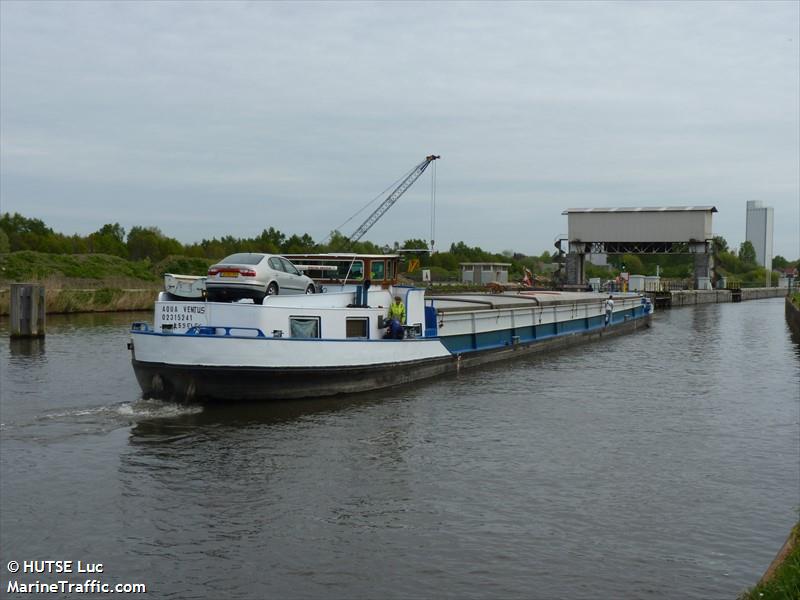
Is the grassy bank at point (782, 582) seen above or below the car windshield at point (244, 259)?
below

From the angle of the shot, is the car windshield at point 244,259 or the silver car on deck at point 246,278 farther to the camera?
the car windshield at point 244,259

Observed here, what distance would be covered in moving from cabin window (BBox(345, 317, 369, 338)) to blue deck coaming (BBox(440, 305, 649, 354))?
437cm

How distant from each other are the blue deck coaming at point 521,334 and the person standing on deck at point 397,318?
3007 mm

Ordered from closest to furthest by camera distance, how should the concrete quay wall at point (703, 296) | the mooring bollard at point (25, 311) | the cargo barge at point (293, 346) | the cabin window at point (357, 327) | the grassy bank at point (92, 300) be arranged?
1. the cargo barge at point (293, 346)
2. the cabin window at point (357, 327)
3. the mooring bollard at point (25, 311)
4. the grassy bank at point (92, 300)
5. the concrete quay wall at point (703, 296)

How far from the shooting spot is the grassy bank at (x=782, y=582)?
6918mm

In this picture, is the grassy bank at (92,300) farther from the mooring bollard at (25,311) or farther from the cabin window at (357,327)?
the cabin window at (357,327)

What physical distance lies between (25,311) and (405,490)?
80.7 feet

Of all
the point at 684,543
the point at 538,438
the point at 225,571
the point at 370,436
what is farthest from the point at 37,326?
the point at 684,543

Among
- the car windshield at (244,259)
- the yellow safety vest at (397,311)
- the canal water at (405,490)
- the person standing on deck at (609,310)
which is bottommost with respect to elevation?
the canal water at (405,490)

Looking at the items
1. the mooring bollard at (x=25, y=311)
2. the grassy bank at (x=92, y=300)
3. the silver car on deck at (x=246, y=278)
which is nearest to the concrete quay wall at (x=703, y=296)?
the grassy bank at (x=92, y=300)

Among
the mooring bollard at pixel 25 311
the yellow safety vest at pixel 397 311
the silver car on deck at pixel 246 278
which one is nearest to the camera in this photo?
the silver car on deck at pixel 246 278

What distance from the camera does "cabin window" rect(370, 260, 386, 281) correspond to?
25.5 m

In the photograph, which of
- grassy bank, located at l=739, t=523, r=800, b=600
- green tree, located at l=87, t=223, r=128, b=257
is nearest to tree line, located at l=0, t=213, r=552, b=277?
green tree, located at l=87, t=223, r=128, b=257

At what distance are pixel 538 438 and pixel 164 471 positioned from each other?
25.3ft
